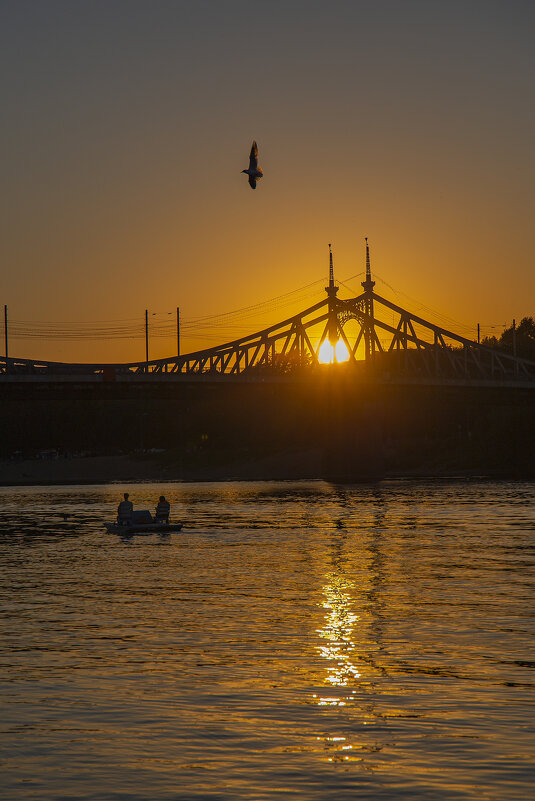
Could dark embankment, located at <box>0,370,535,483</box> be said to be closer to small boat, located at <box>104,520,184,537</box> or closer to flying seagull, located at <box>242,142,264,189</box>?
small boat, located at <box>104,520,184,537</box>

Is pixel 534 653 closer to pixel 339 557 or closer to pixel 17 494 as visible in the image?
pixel 339 557

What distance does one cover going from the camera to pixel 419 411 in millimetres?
147750

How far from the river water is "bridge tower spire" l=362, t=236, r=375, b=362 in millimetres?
99323

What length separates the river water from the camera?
1589cm

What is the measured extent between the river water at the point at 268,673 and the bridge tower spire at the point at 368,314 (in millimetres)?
99323

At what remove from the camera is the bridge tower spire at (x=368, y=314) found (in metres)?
149

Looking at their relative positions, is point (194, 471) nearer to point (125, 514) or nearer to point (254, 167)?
point (125, 514)

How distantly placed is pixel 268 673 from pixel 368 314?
13664cm

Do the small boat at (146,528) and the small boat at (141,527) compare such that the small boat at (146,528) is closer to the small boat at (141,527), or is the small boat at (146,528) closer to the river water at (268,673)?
the small boat at (141,527)

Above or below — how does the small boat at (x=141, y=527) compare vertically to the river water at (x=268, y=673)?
above

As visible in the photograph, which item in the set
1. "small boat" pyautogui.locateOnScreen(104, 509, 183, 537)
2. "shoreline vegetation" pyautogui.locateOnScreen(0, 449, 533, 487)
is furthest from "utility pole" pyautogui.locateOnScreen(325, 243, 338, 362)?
"small boat" pyautogui.locateOnScreen(104, 509, 183, 537)

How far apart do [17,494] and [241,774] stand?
9816 cm

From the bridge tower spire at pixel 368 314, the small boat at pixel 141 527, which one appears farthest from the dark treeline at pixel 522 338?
the small boat at pixel 141 527

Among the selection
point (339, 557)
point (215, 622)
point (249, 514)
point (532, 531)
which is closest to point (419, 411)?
point (249, 514)
